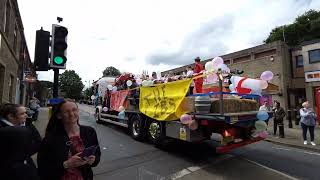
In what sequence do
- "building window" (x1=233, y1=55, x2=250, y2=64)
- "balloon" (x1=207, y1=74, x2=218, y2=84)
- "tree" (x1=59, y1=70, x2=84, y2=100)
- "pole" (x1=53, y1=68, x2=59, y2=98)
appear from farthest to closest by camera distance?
"tree" (x1=59, y1=70, x2=84, y2=100), "building window" (x1=233, y1=55, x2=250, y2=64), "balloon" (x1=207, y1=74, x2=218, y2=84), "pole" (x1=53, y1=68, x2=59, y2=98)

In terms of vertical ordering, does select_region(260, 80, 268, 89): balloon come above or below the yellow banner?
above

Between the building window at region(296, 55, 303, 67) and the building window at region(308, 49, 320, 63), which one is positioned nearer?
the building window at region(308, 49, 320, 63)

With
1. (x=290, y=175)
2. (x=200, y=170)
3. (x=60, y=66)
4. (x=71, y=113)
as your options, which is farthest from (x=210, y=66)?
(x=71, y=113)

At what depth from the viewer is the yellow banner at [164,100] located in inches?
336

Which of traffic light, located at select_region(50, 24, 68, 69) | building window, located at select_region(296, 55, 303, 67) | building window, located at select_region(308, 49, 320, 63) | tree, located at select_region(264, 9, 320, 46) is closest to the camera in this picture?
traffic light, located at select_region(50, 24, 68, 69)

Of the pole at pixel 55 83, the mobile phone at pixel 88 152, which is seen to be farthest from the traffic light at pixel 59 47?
the mobile phone at pixel 88 152

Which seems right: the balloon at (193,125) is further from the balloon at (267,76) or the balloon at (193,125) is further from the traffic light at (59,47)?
the traffic light at (59,47)

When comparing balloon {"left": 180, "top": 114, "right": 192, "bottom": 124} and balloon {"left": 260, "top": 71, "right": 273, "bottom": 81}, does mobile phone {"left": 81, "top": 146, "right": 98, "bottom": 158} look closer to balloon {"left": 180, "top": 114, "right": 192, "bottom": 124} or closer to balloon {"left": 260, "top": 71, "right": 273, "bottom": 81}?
balloon {"left": 180, "top": 114, "right": 192, "bottom": 124}

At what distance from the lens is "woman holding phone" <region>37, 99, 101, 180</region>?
2879 mm

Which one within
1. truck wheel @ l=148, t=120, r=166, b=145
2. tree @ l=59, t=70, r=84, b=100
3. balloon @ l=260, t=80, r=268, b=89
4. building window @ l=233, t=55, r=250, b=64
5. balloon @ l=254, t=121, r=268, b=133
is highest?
tree @ l=59, t=70, r=84, b=100

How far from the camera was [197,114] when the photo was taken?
7.89m

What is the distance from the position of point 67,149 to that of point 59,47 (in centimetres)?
297

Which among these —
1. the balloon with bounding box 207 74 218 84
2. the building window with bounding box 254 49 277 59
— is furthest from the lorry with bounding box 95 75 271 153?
the building window with bounding box 254 49 277 59

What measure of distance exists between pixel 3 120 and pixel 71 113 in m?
0.73
